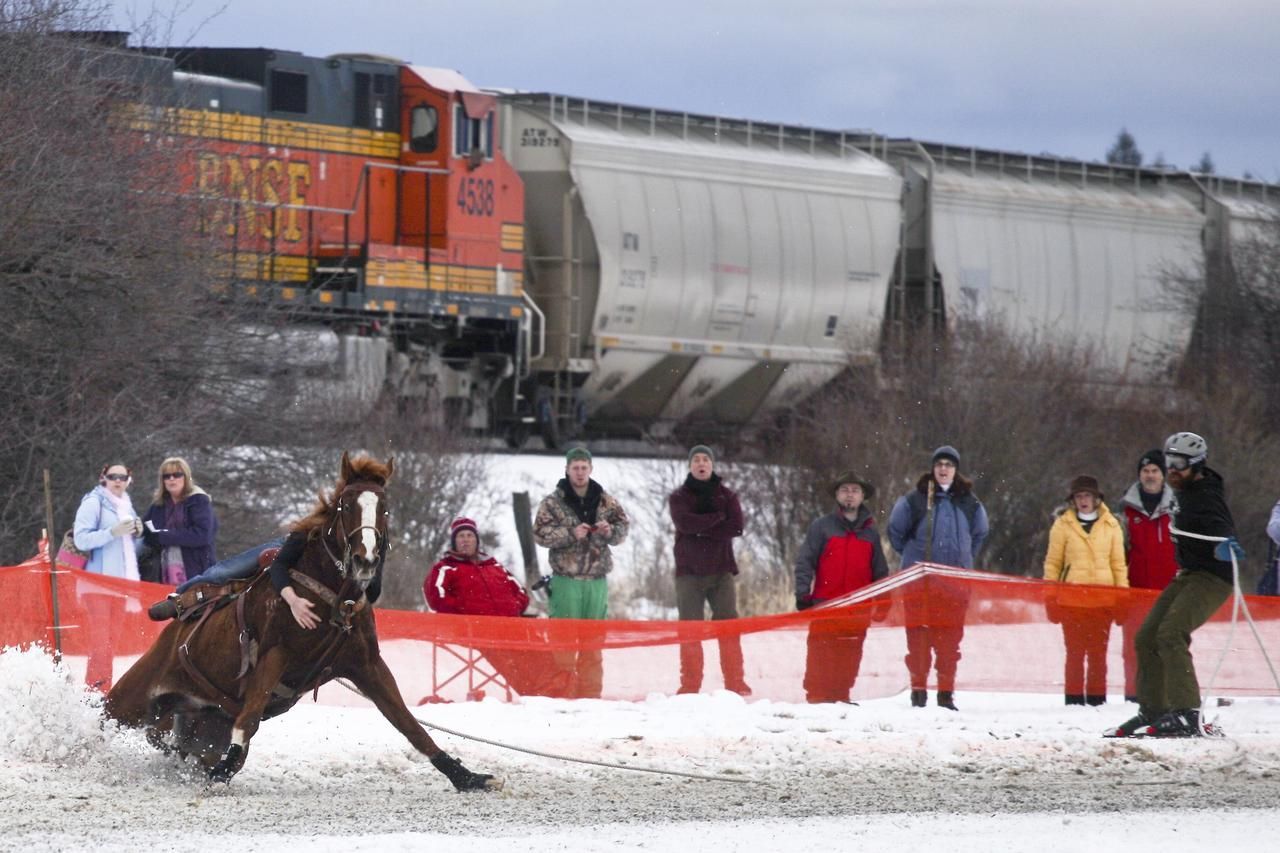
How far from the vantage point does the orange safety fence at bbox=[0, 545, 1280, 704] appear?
1131 cm

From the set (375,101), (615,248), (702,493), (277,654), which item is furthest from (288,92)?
(277,654)

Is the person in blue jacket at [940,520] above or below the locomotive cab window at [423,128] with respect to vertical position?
below

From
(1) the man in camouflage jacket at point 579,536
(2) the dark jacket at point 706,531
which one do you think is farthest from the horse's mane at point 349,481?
(2) the dark jacket at point 706,531

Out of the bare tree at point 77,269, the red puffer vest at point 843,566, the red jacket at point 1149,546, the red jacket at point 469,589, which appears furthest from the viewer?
the bare tree at point 77,269

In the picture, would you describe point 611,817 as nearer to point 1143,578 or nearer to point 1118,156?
point 1143,578

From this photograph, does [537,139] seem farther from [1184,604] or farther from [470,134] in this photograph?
[1184,604]

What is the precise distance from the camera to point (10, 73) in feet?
53.8

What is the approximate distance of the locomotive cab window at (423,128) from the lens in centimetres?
2814

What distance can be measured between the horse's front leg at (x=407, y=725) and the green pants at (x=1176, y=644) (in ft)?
13.6

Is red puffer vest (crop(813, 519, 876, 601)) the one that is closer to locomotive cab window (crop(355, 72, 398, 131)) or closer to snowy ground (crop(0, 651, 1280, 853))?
snowy ground (crop(0, 651, 1280, 853))

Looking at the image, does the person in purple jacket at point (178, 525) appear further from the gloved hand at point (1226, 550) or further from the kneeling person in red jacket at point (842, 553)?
the gloved hand at point (1226, 550)

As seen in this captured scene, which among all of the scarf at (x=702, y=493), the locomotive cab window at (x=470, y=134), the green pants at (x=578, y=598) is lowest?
the green pants at (x=578, y=598)

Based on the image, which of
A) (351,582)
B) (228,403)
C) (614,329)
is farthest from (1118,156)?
(351,582)

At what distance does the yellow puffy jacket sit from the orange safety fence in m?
0.57
